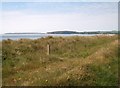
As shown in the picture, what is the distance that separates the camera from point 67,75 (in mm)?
17422

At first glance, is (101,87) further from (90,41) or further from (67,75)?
(90,41)

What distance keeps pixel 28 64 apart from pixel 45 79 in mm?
6263

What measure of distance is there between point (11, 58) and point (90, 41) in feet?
62.8

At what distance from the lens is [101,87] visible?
53.9ft

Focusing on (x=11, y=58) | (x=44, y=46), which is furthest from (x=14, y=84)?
(x=44, y=46)

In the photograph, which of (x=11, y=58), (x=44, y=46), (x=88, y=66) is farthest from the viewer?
(x=44, y=46)

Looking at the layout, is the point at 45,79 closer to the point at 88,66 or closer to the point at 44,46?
the point at 88,66

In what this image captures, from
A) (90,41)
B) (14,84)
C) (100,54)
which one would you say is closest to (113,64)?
(100,54)

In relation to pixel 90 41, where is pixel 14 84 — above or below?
above

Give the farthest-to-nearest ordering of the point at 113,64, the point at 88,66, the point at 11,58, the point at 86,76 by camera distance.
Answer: the point at 11,58 < the point at 113,64 < the point at 88,66 < the point at 86,76

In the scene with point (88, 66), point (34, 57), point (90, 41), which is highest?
point (88, 66)

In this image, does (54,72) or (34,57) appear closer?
(54,72)

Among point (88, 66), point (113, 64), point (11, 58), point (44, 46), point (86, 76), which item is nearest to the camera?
point (86, 76)

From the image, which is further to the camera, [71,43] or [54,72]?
[71,43]
